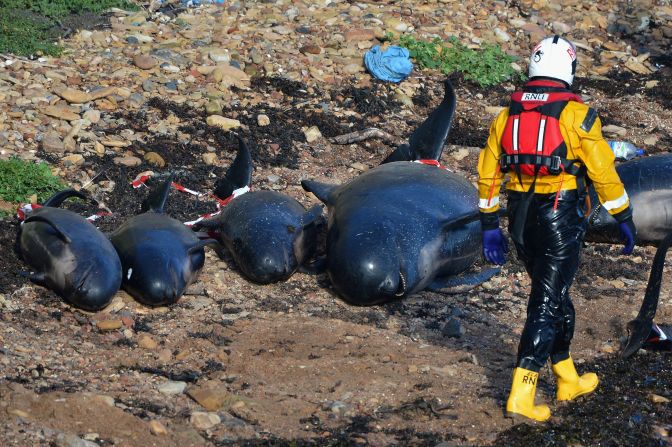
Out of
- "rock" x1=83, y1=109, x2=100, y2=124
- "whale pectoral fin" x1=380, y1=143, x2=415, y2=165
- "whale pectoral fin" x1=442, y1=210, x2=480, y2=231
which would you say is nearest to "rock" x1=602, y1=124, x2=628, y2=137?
"whale pectoral fin" x1=380, y1=143, x2=415, y2=165

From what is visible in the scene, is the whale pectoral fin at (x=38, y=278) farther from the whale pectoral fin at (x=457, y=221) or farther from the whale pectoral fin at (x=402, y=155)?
the whale pectoral fin at (x=402, y=155)

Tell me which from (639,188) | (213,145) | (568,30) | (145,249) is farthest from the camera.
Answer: (568,30)

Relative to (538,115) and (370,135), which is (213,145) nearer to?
Answer: (370,135)

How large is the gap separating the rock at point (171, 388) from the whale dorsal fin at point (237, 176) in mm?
3419

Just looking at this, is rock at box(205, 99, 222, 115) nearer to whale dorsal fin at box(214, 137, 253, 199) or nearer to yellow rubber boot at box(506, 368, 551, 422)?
whale dorsal fin at box(214, 137, 253, 199)

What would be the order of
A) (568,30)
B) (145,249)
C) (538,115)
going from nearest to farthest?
(538,115), (145,249), (568,30)

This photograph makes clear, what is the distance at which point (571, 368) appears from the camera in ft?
21.7

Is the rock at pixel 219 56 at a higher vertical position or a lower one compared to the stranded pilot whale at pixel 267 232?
lower

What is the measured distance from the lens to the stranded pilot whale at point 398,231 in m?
8.17

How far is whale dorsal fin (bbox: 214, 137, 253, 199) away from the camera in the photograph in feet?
32.2

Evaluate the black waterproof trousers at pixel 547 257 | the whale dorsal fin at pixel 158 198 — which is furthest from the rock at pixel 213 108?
the black waterproof trousers at pixel 547 257

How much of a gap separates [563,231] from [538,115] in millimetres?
715

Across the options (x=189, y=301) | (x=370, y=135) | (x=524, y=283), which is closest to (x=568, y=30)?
(x=370, y=135)

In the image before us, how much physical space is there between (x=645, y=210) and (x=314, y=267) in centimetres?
314
